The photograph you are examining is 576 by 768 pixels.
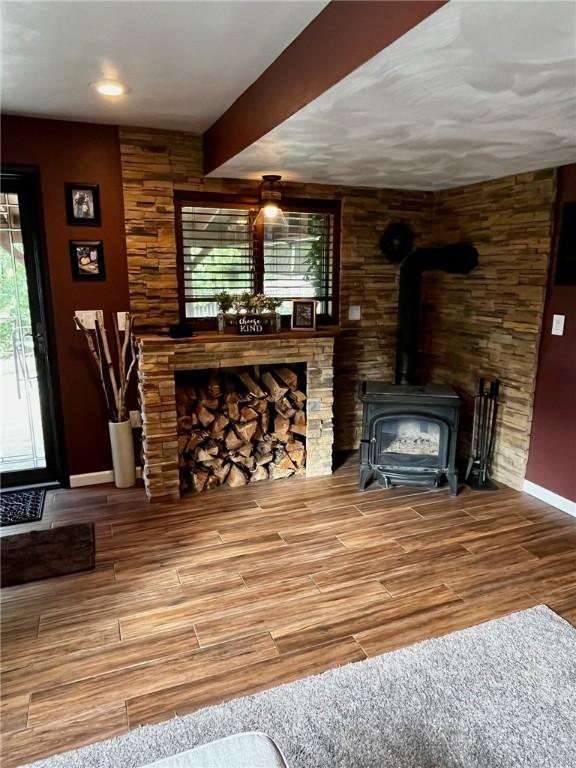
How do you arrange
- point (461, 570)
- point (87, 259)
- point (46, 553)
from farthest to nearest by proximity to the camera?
point (87, 259) → point (46, 553) → point (461, 570)

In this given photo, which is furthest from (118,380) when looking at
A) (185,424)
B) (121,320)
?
(185,424)

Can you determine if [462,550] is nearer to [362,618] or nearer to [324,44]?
[362,618]

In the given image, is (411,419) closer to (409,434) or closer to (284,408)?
(409,434)

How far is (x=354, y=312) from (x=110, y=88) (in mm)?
2370

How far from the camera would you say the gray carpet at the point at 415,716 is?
1.63 meters

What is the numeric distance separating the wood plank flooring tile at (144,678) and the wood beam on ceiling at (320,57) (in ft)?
7.13

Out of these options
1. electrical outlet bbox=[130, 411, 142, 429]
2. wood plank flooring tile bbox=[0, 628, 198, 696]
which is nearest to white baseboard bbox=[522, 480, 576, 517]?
wood plank flooring tile bbox=[0, 628, 198, 696]

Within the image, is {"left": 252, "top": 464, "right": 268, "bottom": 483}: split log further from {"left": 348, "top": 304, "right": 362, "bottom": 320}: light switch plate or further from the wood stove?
{"left": 348, "top": 304, "right": 362, "bottom": 320}: light switch plate

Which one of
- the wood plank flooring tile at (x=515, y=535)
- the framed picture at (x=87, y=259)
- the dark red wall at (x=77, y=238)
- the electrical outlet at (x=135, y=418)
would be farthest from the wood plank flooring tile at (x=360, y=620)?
the framed picture at (x=87, y=259)

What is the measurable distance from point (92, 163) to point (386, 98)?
7.24ft

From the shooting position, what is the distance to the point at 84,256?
11.0 ft

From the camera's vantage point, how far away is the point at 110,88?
8.26 feet

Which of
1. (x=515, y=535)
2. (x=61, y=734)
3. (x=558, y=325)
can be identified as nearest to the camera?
(x=61, y=734)

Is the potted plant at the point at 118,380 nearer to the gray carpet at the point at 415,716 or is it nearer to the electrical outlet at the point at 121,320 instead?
the electrical outlet at the point at 121,320
